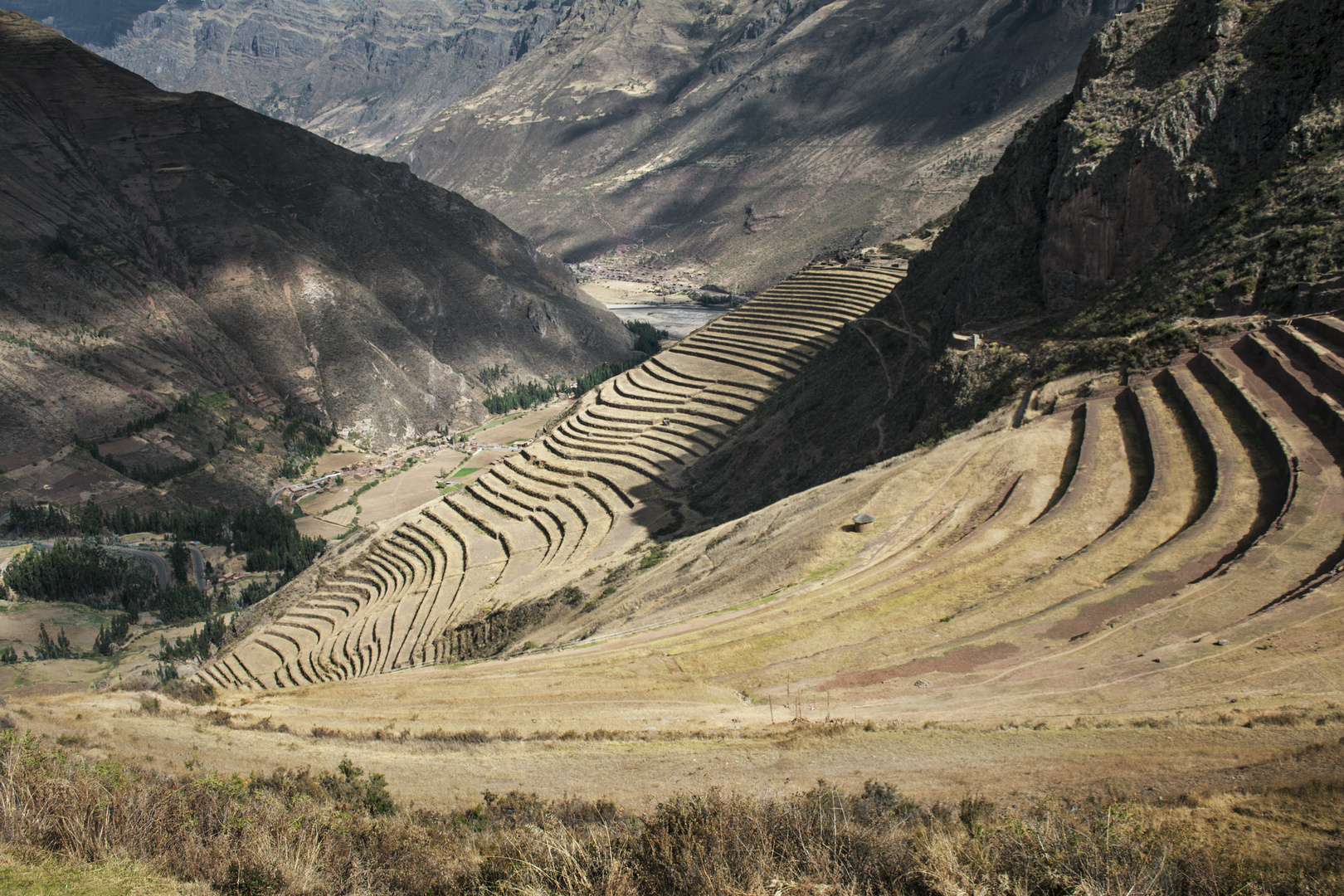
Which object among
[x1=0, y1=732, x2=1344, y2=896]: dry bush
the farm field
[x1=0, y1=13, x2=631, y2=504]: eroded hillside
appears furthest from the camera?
[x1=0, y1=13, x2=631, y2=504]: eroded hillside

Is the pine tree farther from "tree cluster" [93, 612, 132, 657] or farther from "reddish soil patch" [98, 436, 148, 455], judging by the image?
"reddish soil patch" [98, 436, 148, 455]

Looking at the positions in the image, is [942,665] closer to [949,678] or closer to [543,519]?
[949,678]

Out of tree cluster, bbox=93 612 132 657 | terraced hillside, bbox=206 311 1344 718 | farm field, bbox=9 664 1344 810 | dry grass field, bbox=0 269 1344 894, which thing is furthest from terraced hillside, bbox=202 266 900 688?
tree cluster, bbox=93 612 132 657

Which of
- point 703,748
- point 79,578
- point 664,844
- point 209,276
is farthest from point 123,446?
point 664,844

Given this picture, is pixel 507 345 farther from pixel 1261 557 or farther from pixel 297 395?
pixel 1261 557

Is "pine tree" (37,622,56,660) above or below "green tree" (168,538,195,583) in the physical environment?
below

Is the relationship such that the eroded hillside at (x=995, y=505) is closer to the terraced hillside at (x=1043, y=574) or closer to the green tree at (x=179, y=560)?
the terraced hillside at (x=1043, y=574)

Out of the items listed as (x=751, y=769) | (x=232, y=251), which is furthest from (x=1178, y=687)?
(x=232, y=251)
